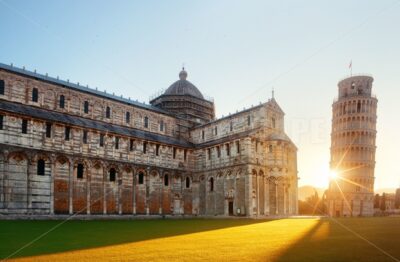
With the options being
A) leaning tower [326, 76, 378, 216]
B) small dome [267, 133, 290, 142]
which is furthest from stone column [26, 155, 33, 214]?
leaning tower [326, 76, 378, 216]

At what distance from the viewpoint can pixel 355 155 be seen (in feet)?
253

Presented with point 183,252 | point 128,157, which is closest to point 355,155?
point 128,157

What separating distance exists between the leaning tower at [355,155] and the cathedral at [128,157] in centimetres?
2803

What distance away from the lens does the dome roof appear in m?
65.0

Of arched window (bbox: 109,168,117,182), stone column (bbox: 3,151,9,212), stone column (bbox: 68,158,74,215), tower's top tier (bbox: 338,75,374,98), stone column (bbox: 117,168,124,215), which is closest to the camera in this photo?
stone column (bbox: 3,151,9,212)

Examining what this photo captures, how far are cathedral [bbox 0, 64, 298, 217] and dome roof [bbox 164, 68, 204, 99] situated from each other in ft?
20.4

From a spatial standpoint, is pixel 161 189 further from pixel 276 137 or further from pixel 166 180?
pixel 276 137

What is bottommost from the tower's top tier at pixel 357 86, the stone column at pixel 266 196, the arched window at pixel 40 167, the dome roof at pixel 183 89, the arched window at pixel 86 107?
the stone column at pixel 266 196

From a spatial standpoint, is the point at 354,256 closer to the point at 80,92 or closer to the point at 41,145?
the point at 41,145

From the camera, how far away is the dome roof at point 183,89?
213 ft

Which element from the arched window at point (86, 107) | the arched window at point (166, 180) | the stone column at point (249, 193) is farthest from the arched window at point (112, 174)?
the stone column at point (249, 193)

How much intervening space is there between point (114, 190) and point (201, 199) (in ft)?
45.9

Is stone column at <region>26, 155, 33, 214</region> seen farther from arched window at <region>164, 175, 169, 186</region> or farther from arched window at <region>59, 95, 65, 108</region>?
arched window at <region>164, 175, 169, 186</region>

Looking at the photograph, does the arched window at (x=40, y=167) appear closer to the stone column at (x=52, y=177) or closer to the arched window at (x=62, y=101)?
the stone column at (x=52, y=177)
